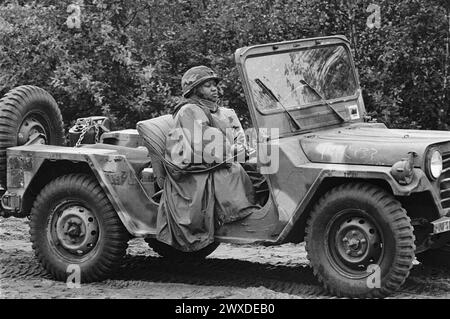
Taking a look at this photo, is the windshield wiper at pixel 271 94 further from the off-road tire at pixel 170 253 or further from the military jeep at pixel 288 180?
the off-road tire at pixel 170 253

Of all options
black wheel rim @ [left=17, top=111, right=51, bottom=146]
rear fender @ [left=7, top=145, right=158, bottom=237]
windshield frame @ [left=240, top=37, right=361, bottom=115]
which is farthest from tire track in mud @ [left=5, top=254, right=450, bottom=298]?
windshield frame @ [left=240, top=37, right=361, bottom=115]

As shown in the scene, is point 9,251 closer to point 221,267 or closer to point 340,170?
point 221,267

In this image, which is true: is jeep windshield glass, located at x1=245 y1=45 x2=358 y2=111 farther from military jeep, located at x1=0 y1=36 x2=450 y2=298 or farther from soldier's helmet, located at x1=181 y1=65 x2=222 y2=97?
soldier's helmet, located at x1=181 y1=65 x2=222 y2=97

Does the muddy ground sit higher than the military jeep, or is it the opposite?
the military jeep

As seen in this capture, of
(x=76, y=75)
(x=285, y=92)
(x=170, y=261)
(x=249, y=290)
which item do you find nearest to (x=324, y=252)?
(x=249, y=290)

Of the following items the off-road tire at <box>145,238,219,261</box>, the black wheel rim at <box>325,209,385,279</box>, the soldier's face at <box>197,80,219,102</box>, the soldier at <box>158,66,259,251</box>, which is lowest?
the off-road tire at <box>145,238,219,261</box>

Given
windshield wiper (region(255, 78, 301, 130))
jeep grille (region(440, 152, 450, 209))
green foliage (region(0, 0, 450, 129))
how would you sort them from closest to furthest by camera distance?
jeep grille (region(440, 152, 450, 209)), windshield wiper (region(255, 78, 301, 130)), green foliage (region(0, 0, 450, 129))

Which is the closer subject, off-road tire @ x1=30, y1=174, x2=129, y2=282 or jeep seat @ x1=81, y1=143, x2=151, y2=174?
off-road tire @ x1=30, y1=174, x2=129, y2=282

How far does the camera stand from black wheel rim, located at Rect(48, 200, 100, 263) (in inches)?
316

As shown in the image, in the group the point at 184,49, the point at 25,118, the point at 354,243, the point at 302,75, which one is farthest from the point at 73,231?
the point at 184,49

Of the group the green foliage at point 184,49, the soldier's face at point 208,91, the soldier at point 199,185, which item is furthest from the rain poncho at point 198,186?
the green foliage at point 184,49

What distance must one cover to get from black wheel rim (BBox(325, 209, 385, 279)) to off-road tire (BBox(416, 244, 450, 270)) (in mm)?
1248

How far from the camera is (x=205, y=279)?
8.14m

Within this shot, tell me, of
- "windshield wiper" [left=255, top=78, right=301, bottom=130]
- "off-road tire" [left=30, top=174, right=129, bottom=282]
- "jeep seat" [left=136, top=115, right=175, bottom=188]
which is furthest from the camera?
"off-road tire" [left=30, top=174, right=129, bottom=282]
